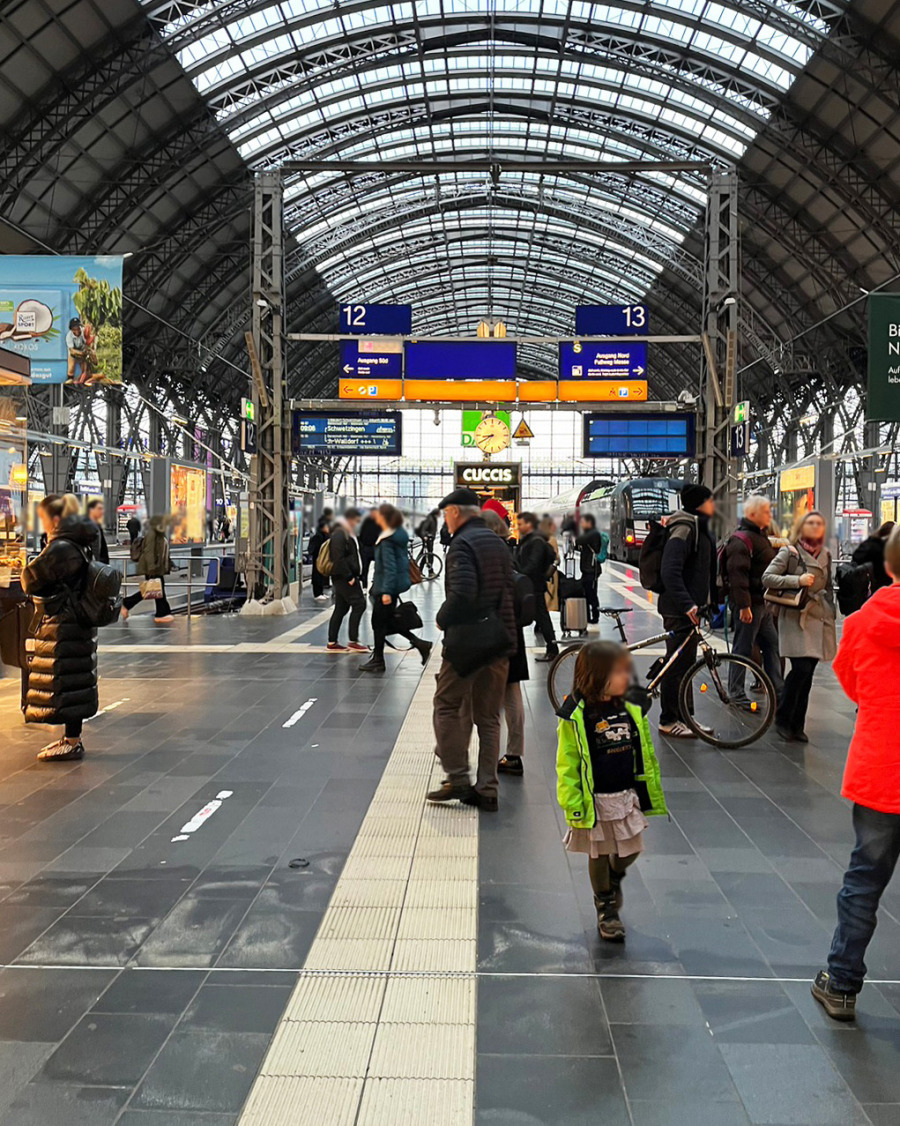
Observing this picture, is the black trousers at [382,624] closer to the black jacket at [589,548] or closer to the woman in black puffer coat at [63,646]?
the black jacket at [589,548]

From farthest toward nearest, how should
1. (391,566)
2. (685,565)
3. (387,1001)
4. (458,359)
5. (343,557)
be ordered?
(458,359), (343,557), (391,566), (685,565), (387,1001)

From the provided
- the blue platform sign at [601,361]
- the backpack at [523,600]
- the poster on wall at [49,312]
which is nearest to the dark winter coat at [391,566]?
the backpack at [523,600]

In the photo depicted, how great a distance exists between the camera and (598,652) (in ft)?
11.2

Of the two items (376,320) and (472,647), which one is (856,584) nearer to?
(472,647)

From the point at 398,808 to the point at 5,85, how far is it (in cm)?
2238

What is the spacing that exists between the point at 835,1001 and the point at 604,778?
1037mm

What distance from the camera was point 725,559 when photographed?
750cm

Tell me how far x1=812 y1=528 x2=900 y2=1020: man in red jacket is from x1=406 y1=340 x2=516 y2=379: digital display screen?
16083 millimetres

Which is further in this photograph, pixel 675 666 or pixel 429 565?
pixel 429 565

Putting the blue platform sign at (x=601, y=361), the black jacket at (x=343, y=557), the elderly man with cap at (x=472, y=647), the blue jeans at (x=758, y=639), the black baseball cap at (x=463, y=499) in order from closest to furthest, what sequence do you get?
the elderly man with cap at (x=472, y=647) → the black baseball cap at (x=463, y=499) → the blue jeans at (x=758, y=639) → the black jacket at (x=343, y=557) → the blue platform sign at (x=601, y=361)

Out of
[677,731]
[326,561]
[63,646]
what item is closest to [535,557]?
[326,561]

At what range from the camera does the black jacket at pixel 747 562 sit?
7410 millimetres

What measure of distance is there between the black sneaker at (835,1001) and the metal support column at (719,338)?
13801mm

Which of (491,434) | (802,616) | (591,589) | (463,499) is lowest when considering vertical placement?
(591,589)
